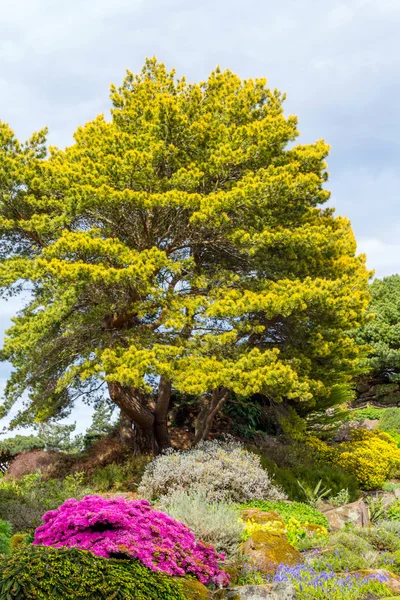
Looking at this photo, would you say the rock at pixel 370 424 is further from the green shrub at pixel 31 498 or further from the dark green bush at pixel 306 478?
the green shrub at pixel 31 498

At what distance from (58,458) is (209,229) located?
815 centimetres

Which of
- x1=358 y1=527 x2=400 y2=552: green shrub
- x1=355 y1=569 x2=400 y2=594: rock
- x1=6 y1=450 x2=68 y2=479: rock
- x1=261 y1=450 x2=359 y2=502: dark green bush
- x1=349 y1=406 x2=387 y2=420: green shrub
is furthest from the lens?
x1=349 y1=406 x2=387 y2=420: green shrub

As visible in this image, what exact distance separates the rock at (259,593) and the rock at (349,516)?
4463 mm

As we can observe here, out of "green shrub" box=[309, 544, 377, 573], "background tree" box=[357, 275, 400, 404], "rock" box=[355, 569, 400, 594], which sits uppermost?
"background tree" box=[357, 275, 400, 404]

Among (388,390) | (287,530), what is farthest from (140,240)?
(388,390)

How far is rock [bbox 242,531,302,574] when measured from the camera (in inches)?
249

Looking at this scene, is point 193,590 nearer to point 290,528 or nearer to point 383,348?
point 290,528

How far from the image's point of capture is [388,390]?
30812mm

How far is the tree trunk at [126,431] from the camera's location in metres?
16.2

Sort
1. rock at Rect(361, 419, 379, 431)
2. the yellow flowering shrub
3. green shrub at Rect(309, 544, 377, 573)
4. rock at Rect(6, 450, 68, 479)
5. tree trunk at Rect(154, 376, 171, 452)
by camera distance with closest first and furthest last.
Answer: green shrub at Rect(309, 544, 377, 573), the yellow flowering shrub, tree trunk at Rect(154, 376, 171, 452), rock at Rect(6, 450, 68, 479), rock at Rect(361, 419, 379, 431)

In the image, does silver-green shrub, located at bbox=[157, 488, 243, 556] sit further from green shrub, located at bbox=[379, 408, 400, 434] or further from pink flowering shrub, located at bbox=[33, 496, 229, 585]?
green shrub, located at bbox=[379, 408, 400, 434]

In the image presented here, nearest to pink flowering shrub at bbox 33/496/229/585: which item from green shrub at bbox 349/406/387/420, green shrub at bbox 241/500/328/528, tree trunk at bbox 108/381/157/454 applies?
green shrub at bbox 241/500/328/528

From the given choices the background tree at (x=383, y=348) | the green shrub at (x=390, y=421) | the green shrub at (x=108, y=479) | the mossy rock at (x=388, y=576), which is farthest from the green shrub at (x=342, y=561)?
the background tree at (x=383, y=348)

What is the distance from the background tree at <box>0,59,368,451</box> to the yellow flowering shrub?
3726mm
